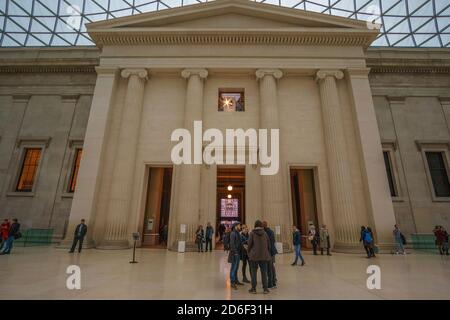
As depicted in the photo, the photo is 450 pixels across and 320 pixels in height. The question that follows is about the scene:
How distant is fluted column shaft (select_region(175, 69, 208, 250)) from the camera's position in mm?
13227

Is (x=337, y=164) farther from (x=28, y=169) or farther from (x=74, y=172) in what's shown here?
(x=28, y=169)

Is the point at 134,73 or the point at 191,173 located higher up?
the point at 134,73

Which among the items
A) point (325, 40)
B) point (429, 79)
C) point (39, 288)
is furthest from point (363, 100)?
point (39, 288)

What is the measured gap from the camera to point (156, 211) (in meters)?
17.0

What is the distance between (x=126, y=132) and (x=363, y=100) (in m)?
15.5

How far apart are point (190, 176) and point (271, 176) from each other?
4.82 m

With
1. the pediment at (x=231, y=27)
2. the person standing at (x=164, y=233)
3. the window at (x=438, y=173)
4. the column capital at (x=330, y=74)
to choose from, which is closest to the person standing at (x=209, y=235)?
the person standing at (x=164, y=233)

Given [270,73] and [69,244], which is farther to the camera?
[270,73]

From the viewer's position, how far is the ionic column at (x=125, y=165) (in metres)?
13.1

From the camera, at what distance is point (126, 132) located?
1486 centimetres

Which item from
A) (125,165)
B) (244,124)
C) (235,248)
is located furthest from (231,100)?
(235,248)

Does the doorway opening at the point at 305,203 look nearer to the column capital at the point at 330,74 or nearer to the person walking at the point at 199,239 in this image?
the column capital at the point at 330,74
